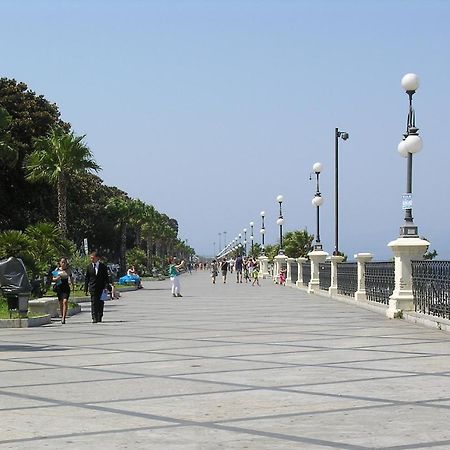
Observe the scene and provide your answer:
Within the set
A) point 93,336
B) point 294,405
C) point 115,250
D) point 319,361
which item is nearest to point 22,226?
point 93,336

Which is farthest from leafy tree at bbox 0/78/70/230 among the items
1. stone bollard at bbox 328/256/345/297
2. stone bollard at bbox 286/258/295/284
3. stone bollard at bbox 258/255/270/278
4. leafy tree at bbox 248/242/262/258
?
leafy tree at bbox 248/242/262/258

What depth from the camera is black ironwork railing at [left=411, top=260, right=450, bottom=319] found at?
18.1 meters

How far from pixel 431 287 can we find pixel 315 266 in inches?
814

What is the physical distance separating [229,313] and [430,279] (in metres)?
6.73

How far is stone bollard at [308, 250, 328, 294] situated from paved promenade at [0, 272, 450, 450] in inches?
806

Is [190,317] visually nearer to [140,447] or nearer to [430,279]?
[430,279]

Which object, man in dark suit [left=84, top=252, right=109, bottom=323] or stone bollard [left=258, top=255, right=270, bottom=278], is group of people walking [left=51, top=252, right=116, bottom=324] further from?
stone bollard [left=258, top=255, right=270, bottom=278]

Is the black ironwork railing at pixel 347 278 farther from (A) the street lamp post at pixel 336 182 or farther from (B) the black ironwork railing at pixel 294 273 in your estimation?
(B) the black ironwork railing at pixel 294 273

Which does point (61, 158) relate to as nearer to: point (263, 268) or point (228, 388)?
point (228, 388)

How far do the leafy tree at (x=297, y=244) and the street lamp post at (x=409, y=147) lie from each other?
5986 cm

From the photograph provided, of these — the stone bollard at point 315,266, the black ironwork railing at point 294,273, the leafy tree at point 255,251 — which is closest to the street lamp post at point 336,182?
the stone bollard at point 315,266

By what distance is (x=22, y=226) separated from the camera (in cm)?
5375

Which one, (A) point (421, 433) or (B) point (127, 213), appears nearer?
(A) point (421, 433)

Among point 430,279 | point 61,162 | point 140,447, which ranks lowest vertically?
point 140,447
